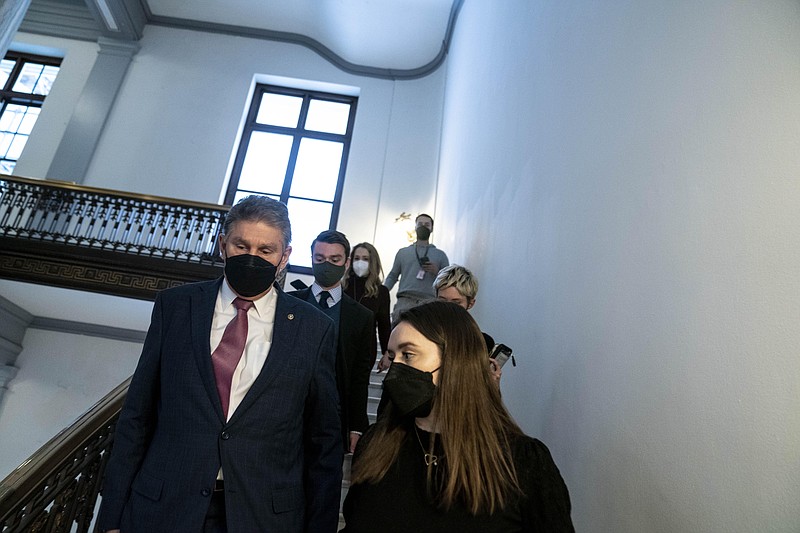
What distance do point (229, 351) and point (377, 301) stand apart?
5.93ft

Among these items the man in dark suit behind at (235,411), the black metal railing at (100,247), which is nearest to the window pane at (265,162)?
the black metal railing at (100,247)

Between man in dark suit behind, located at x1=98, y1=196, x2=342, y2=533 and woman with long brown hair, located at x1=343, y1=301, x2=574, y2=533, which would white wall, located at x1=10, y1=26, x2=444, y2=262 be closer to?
man in dark suit behind, located at x1=98, y1=196, x2=342, y2=533

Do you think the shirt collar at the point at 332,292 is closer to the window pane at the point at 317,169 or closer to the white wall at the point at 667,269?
the white wall at the point at 667,269

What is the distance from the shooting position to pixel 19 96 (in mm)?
9227

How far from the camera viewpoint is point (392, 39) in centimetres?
941

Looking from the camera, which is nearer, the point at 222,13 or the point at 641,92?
the point at 641,92

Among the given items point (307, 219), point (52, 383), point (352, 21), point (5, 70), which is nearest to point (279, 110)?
point (352, 21)

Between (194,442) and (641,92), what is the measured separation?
6.19ft

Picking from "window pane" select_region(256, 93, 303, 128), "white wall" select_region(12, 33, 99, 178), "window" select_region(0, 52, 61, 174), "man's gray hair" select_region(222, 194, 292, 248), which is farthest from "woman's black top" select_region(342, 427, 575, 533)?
"window" select_region(0, 52, 61, 174)

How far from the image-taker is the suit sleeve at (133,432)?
1.32 metres

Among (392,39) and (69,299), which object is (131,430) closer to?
(69,299)

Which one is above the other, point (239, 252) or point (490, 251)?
point (490, 251)

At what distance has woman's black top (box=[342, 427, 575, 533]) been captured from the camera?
1160 millimetres

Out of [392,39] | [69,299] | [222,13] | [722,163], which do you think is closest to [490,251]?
[722,163]
